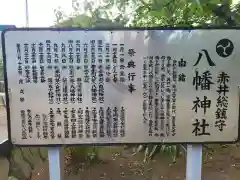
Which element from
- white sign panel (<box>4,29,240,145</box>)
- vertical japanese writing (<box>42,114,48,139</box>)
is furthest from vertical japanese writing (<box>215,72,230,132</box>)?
vertical japanese writing (<box>42,114,48,139</box>)

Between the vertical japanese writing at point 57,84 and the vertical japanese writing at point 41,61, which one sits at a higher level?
the vertical japanese writing at point 41,61

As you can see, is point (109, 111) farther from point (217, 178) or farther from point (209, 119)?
point (217, 178)

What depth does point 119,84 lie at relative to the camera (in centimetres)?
221

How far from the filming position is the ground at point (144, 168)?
3072mm

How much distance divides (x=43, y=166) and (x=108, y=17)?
5.27 feet

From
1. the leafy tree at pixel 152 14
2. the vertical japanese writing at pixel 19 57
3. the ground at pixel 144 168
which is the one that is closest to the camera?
the vertical japanese writing at pixel 19 57

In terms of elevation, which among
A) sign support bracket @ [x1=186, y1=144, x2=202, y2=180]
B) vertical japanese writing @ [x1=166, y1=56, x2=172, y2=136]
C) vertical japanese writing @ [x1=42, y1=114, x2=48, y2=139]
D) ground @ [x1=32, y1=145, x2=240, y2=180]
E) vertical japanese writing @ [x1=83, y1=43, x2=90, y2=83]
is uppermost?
vertical japanese writing @ [x1=83, y1=43, x2=90, y2=83]

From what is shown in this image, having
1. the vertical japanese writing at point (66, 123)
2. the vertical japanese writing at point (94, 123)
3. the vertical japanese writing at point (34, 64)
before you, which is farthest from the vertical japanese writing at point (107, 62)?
the vertical japanese writing at point (34, 64)

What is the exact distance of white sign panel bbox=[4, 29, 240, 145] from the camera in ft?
7.13

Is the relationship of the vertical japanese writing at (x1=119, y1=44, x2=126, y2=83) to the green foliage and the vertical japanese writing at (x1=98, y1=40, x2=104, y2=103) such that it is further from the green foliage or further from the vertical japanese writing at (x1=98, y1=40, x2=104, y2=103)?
the green foliage

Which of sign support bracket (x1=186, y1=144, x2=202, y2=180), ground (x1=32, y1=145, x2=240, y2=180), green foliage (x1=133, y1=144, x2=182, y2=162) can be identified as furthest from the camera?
green foliage (x1=133, y1=144, x2=182, y2=162)

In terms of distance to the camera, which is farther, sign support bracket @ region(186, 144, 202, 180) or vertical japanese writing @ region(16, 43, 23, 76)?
sign support bracket @ region(186, 144, 202, 180)

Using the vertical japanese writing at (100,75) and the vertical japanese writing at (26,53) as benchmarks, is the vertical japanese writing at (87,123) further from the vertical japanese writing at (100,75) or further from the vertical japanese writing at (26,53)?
the vertical japanese writing at (26,53)

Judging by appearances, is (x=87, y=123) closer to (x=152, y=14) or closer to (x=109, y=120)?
(x=109, y=120)
